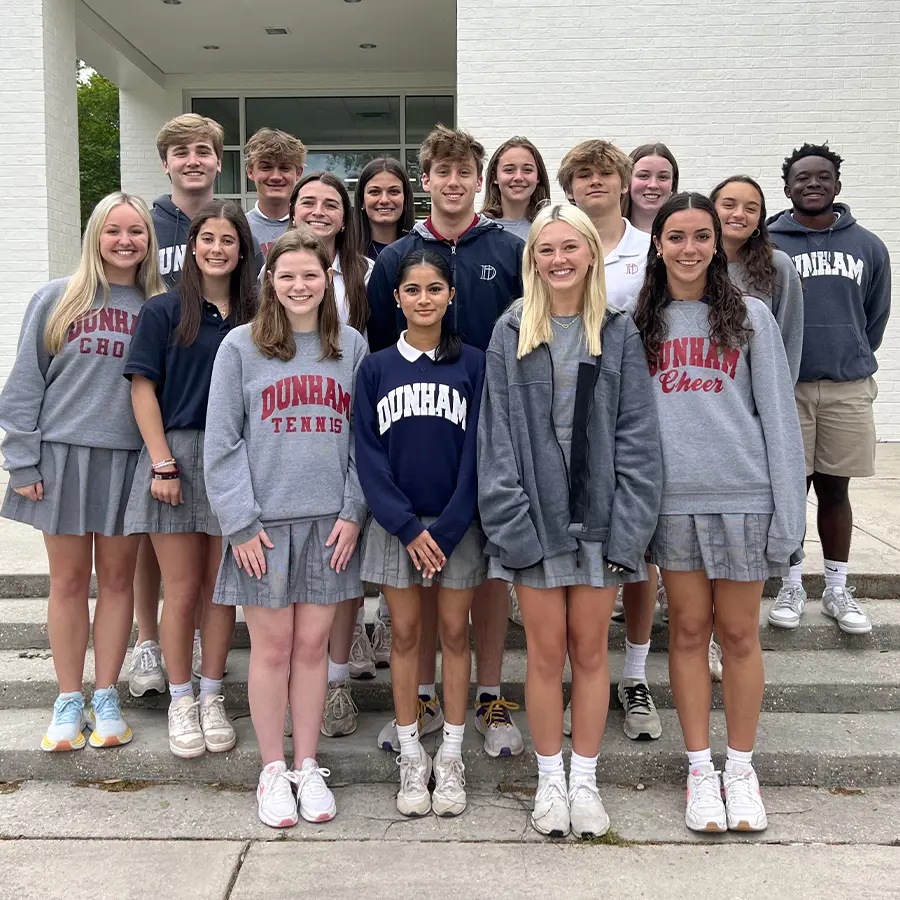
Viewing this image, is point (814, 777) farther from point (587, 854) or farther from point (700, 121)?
point (700, 121)

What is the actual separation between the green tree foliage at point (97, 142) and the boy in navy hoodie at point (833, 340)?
28652mm

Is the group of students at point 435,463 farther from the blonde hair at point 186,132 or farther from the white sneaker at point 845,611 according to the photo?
the white sneaker at point 845,611

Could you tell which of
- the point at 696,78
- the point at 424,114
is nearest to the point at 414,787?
the point at 696,78

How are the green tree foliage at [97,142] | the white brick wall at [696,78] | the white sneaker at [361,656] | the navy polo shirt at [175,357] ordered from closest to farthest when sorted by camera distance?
the navy polo shirt at [175,357]
the white sneaker at [361,656]
the white brick wall at [696,78]
the green tree foliage at [97,142]

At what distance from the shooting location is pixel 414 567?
2.87 meters

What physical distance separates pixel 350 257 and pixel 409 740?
1.87 m

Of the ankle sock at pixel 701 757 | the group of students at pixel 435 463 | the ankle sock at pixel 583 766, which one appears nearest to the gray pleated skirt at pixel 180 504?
the group of students at pixel 435 463

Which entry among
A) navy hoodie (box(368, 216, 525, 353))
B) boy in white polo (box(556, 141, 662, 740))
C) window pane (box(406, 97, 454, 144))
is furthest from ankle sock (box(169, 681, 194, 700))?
window pane (box(406, 97, 454, 144))

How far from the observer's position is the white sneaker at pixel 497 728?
3.11 m

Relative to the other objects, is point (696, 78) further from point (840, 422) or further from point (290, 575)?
point (290, 575)

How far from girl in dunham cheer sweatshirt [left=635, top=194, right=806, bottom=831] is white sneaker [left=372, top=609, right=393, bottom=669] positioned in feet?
4.49

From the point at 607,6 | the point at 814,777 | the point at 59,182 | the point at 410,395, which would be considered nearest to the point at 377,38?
the point at 607,6

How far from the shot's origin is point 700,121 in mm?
7852

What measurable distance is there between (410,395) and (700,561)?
3.52 ft
